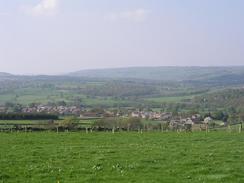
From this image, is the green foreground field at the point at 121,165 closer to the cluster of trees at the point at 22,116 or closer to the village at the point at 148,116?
the village at the point at 148,116

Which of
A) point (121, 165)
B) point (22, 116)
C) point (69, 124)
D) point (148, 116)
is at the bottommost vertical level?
point (148, 116)

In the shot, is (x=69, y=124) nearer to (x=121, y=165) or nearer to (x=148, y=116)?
(x=148, y=116)

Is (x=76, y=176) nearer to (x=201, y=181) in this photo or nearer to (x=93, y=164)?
(x=93, y=164)

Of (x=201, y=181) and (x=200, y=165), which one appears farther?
(x=200, y=165)

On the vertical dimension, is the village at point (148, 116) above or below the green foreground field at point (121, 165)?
below

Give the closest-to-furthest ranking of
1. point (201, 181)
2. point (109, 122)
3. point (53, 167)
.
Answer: point (201, 181), point (53, 167), point (109, 122)

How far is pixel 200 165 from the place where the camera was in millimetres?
20812

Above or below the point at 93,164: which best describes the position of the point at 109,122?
below

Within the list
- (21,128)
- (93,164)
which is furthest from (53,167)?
(21,128)

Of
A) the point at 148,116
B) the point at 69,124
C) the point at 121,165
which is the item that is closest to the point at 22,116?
the point at 69,124

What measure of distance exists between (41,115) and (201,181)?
64646 mm

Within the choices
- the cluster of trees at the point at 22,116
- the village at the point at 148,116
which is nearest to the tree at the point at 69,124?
the cluster of trees at the point at 22,116

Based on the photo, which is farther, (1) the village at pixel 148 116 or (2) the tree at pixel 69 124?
(1) the village at pixel 148 116

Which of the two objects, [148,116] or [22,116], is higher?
[22,116]
